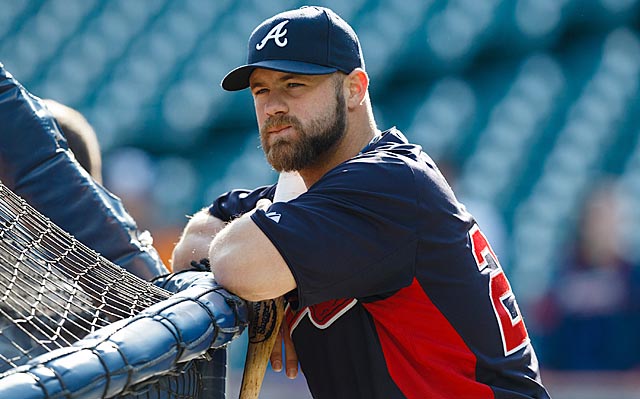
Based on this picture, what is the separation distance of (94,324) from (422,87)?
23.1ft

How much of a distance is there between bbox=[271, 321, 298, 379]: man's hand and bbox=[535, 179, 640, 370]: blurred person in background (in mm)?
4152

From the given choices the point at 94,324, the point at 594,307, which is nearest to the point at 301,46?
the point at 94,324

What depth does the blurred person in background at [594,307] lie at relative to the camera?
5.98 metres

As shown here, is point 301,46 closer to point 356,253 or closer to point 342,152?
point 342,152

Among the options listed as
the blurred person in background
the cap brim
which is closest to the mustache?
the cap brim

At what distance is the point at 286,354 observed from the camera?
2.19 metres

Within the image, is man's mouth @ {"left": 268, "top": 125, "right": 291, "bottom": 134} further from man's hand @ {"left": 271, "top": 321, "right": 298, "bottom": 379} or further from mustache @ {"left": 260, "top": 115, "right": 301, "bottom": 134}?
man's hand @ {"left": 271, "top": 321, "right": 298, "bottom": 379}

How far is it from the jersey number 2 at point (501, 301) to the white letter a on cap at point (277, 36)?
1.85 ft

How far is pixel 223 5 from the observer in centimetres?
880

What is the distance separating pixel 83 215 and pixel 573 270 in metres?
4.63

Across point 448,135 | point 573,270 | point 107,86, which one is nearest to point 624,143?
point 448,135

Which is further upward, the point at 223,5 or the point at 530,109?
the point at 223,5

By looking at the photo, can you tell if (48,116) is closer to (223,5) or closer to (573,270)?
(573,270)

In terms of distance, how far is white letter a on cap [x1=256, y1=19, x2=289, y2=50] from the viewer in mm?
2094
